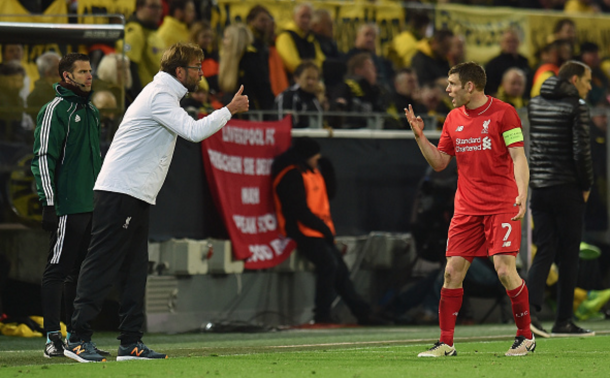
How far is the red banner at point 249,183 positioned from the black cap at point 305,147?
112 mm

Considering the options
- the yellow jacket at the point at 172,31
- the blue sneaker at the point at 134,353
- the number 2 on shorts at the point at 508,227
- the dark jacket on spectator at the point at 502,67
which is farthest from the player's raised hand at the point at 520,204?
the dark jacket on spectator at the point at 502,67

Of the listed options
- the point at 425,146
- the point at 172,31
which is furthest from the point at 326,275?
the point at 425,146

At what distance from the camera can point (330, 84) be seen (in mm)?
14133

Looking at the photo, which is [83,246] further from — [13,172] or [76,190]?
[13,172]

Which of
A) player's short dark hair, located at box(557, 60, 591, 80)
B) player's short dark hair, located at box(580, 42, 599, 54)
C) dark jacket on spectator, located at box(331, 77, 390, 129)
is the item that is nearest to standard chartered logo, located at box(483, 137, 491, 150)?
player's short dark hair, located at box(557, 60, 591, 80)

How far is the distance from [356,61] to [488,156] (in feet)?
20.9

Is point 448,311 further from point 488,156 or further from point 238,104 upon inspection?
point 238,104

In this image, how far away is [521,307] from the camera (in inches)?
305

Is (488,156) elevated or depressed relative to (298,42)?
depressed

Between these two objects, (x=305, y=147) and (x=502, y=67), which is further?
(x=502, y=67)

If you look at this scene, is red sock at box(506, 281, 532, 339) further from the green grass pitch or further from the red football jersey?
the red football jersey

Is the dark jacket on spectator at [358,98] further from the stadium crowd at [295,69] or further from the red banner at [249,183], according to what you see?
the red banner at [249,183]

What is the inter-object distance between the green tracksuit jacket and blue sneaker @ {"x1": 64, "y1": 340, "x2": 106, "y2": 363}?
1028mm

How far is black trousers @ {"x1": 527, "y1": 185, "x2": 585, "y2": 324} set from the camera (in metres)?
10.0
